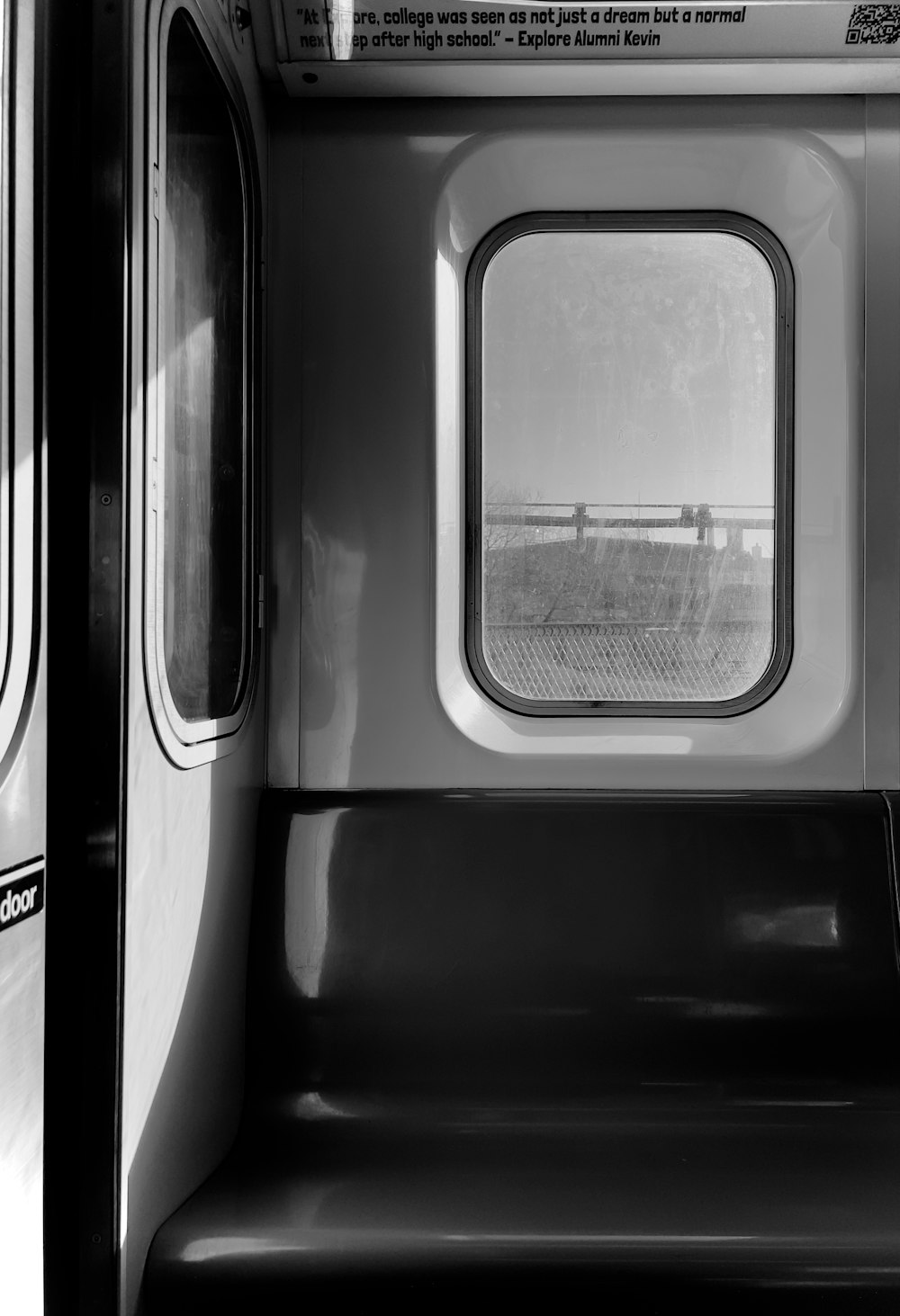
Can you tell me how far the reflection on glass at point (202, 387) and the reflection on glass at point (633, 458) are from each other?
0.50 metres

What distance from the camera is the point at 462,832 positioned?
1934 millimetres

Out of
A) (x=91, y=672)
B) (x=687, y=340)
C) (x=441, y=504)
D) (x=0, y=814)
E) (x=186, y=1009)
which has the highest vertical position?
(x=687, y=340)

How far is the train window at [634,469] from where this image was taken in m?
2.08

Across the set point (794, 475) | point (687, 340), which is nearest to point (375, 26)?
point (687, 340)

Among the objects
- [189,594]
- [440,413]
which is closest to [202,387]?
[189,594]

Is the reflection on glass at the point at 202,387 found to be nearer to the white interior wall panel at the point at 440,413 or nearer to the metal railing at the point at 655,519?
the white interior wall panel at the point at 440,413

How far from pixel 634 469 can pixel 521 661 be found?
0.45 meters

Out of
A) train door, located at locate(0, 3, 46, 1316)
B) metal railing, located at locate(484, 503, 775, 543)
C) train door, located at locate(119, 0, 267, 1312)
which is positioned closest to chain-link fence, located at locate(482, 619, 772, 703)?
metal railing, located at locate(484, 503, 775, 543)

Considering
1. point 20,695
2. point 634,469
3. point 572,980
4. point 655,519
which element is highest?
point 634,469

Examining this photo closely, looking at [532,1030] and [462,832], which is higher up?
[462,832]

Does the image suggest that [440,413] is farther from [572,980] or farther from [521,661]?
[572,980]

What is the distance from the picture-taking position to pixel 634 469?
2.09 metres

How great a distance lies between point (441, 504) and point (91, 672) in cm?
90

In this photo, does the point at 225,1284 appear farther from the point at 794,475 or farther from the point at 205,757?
the point at 794,475
